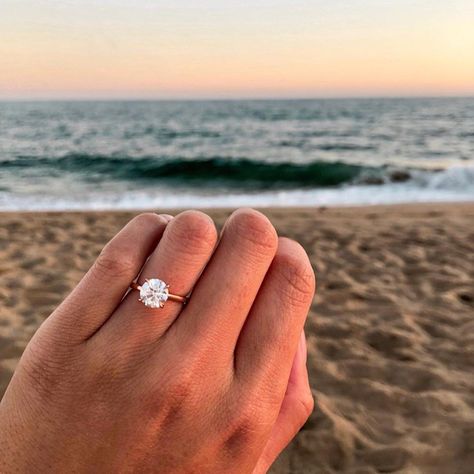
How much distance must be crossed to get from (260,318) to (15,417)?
445mm

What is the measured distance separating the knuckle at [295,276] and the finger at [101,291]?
0.24 metres

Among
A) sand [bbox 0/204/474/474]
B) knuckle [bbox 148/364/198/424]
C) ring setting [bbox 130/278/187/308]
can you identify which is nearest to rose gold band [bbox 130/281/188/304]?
ring setting [bbox 130/278/187/308]

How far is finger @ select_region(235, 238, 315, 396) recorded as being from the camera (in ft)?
2.87

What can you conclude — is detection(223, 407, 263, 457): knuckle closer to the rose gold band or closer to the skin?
the skin

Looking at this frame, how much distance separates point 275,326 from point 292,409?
0.28 meters

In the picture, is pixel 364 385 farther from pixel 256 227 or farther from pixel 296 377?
pixel 256 227

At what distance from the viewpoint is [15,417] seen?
89 cm

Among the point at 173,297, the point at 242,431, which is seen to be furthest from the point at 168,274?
the point at 242,431

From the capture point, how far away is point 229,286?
83 centimetres

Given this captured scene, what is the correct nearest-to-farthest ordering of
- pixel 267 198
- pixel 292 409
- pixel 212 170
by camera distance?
pixel 292 409 < pixel 267 198 < pixel 212 170

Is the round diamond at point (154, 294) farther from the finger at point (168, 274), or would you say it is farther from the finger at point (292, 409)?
the finger at point (292, 409)

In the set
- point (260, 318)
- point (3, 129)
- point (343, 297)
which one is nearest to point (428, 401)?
point (343, 297)

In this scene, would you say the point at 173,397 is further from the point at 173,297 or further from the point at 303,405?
the point at 303,405

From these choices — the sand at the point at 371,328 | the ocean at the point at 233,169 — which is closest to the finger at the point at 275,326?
the sand at the point at 371,328
